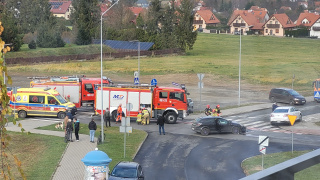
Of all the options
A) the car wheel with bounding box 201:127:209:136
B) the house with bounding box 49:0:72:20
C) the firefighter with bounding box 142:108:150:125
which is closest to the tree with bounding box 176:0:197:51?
the firefighter with bounding box 142:108:150:125

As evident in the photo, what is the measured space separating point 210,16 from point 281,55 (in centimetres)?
4773

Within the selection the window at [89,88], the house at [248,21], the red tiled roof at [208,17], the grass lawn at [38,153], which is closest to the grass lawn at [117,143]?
the grass lawn at [38,153]

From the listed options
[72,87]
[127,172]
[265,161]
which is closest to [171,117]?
[72,87]

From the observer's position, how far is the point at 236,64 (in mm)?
83875

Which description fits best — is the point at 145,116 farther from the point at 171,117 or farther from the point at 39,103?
the point at 39,103

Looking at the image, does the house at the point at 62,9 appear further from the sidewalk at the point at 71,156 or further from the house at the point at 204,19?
the sidewalk at the point at 71,156

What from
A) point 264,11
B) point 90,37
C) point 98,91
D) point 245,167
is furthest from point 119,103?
point 264,11

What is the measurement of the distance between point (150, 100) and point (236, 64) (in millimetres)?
48413

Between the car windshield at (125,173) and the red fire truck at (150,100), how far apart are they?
54.3ft

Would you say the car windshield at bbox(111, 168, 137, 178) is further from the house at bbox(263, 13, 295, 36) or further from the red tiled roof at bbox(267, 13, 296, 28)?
the red tiled roof at bbox(267, 13, 296, 28)

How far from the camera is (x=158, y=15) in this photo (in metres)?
98.9

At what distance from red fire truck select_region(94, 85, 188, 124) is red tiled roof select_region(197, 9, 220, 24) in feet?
347

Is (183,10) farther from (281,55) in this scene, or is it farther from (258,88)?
(258,88)

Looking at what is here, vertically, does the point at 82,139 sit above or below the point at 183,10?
below
